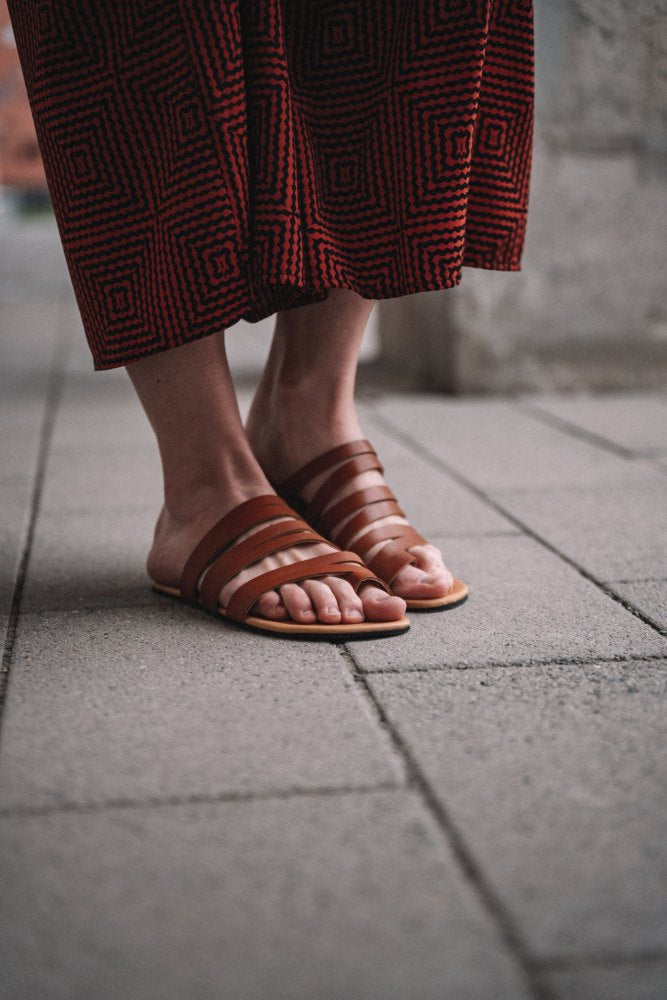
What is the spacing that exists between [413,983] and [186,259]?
756 millimetres

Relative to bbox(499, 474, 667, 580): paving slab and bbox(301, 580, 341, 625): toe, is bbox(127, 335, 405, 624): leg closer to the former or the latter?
bbox(301, 580, 341, 625): toe

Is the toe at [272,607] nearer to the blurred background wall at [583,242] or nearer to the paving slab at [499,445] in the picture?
the paving slab at [499,445]

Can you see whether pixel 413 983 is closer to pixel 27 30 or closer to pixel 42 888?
pixel 42 888

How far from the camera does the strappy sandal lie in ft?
4.28

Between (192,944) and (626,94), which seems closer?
(192,944)

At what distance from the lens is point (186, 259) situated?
3.73ft

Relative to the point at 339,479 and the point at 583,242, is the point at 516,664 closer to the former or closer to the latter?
the point at 339,479

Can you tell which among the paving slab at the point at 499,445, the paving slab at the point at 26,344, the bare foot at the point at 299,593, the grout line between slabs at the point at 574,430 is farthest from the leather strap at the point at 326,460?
the paving slab at the point at 26,344

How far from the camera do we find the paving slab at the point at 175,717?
2.84ft

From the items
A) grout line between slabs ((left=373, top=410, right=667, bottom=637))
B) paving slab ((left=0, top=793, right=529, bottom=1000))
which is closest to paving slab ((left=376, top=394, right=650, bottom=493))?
grout line between slabs ((left=373, top=410, right=667, bottom=637))

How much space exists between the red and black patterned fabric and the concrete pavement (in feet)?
1.18

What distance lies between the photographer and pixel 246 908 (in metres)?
0.70

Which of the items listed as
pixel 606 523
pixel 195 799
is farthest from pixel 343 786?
pixel 606 523

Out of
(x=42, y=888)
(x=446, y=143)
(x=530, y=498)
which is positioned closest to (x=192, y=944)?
(x=42, y=888)
